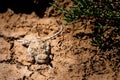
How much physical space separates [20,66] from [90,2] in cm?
190

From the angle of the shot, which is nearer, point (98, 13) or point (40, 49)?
point (98, 13)

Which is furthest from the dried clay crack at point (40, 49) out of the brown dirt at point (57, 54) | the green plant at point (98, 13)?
the green plant at point (98, 13)

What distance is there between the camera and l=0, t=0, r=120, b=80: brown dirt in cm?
446

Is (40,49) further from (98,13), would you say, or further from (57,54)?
(98,13)

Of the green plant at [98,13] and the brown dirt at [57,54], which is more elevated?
the green plant at [98,13]

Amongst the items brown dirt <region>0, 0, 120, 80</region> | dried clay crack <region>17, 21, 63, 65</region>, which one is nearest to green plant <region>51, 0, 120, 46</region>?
brown dirt <region>0, 0, 120, 80</region>

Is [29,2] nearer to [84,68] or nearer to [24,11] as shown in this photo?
[24,11]

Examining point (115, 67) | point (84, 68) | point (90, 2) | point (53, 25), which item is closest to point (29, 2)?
point (53, 25)

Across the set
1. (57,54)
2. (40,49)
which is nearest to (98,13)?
(57,54)

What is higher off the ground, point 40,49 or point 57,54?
point 40,49

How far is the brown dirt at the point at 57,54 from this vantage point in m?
4.46

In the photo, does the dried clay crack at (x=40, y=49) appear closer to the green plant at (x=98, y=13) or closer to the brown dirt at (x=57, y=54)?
the brown dirt at (x=57, y=54)

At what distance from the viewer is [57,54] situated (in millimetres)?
4766

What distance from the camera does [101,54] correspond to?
181 inches
